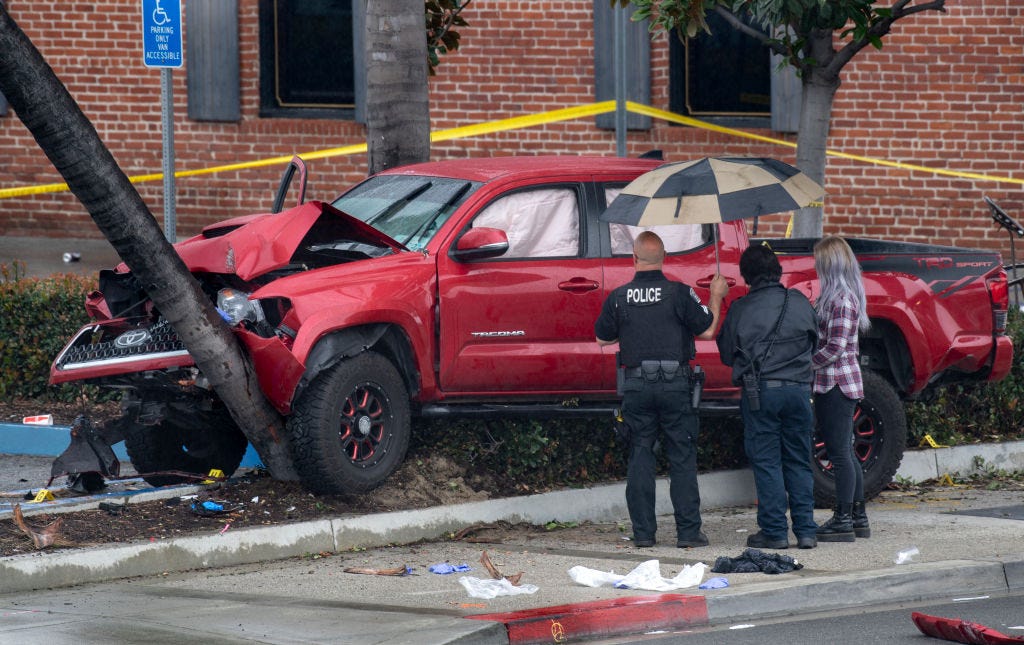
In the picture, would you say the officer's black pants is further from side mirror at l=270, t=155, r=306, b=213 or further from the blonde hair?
side mirror at l=270, t=155, r=306, b=213

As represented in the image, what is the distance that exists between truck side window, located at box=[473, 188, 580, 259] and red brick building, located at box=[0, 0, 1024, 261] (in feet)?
24.6

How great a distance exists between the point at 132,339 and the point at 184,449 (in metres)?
1.34

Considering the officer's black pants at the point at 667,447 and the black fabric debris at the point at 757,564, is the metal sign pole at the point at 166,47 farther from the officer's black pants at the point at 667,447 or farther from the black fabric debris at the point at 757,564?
the black fabric debris at the point at 757,564

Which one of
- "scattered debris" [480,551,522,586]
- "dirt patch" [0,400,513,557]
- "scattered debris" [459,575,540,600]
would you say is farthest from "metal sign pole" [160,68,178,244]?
"scattered debris" [459,575,540,600]

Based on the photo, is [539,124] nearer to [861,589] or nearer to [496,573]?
[496,573]

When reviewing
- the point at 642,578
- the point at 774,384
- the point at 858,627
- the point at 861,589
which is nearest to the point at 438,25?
the point at 774,384

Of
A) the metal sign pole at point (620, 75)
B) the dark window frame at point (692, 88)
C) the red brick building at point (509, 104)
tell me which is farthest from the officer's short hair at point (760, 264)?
the dark window frame at point (692, 88)

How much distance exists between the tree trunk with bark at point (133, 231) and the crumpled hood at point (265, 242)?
303 millimetres

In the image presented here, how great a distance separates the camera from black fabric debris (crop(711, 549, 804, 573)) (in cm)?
823

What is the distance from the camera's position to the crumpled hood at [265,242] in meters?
9.06

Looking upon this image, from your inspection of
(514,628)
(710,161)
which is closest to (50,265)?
(710,161)

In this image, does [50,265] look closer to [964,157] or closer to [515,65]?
[515,65]

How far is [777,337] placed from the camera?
8.89 meters

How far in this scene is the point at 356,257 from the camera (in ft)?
31.3
